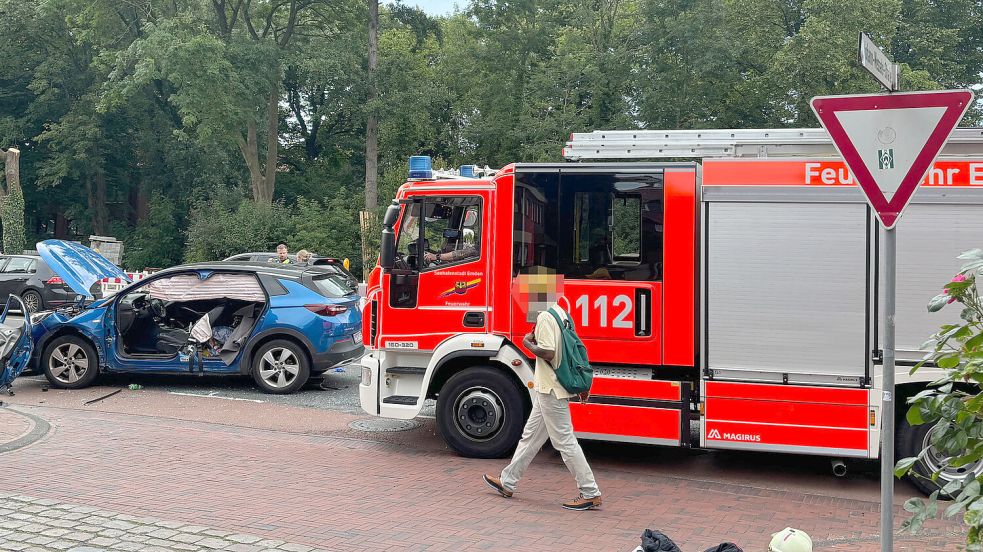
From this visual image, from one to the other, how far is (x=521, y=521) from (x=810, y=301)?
9.61ft

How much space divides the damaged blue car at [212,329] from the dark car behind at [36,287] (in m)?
11.7

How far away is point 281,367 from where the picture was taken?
11.7 m

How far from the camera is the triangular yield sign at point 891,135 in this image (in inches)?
162

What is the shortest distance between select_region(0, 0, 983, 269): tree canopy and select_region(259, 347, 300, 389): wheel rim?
22.0 m

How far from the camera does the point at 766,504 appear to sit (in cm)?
711

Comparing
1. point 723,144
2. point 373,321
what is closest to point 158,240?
point 373,321

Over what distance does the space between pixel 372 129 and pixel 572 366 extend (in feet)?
101

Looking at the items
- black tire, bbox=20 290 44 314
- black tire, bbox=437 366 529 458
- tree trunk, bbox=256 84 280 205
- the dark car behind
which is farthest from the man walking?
tree trunk, bbox=256 84 280 205

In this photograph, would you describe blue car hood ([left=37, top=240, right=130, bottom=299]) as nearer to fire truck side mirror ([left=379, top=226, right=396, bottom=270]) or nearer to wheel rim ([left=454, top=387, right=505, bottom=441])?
fire truck side mirror ([left=379, top=226, right=396, bottom=270])

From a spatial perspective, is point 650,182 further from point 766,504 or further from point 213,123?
point 213,123

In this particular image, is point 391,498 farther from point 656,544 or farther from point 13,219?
point 13,219

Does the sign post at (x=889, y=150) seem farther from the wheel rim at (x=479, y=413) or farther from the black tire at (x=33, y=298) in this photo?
the black tire at (x=33, y=298)

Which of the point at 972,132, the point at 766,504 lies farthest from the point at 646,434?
the point at 972,132

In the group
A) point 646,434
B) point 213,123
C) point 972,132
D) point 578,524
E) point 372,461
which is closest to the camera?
point 578,524
